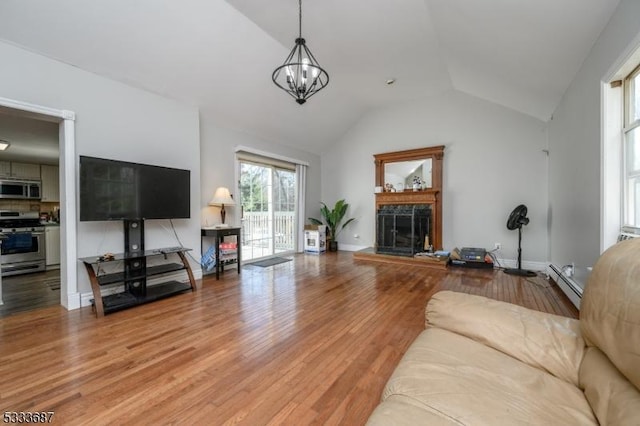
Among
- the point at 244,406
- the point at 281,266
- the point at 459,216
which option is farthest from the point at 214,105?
the point at 459,216

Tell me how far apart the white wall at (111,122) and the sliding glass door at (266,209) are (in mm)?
1212

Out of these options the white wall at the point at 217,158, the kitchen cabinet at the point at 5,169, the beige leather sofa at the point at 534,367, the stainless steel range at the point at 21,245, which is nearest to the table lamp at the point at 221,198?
the white wall at the point at 217,158

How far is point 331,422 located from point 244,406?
49 cm

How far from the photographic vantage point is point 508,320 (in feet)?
4.30

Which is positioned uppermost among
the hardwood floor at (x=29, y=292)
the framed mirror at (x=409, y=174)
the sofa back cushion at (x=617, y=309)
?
the framed mirror at (x=409, y=174)

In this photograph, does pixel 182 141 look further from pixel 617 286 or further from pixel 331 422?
pixel 617 286

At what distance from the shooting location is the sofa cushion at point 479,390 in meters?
0.85

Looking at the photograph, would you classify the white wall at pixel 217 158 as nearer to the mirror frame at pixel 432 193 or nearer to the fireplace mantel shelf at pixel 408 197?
the fireplace mantel shelf at pixel 408 197

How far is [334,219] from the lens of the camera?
21.7 ft

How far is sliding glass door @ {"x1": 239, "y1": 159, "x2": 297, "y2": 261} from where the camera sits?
206 inches

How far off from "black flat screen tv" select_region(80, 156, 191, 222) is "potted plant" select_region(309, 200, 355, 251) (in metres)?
3.43

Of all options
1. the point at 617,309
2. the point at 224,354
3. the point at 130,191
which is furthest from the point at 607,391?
the point at 130,191

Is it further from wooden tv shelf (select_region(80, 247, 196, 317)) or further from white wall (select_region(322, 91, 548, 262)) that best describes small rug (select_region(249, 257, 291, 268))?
white wall (select_region(322, 91, 548, 262))

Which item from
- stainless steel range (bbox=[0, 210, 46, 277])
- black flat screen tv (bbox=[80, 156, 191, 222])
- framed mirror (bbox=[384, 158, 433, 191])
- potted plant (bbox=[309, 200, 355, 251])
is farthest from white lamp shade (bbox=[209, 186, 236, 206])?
framed mirror (bbox=[384, 158, 433, 191])
